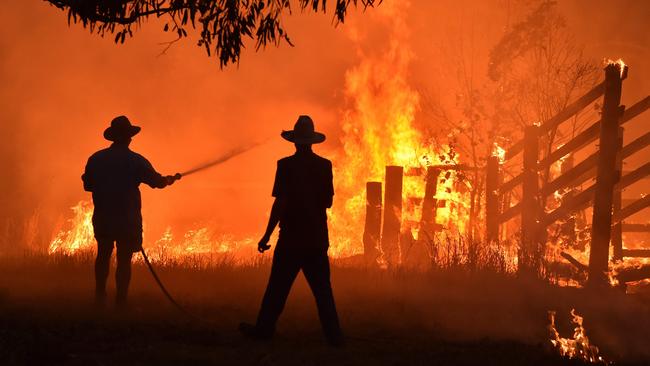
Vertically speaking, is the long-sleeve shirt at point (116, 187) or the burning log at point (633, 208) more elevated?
the burning log at point (633, 208)

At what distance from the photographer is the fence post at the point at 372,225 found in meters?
15.3

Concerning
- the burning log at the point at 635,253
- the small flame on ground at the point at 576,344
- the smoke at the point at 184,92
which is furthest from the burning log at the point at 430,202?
the smoke at the point at 184,92

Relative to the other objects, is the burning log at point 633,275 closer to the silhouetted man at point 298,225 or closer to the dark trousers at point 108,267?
the silhouetted man at point 298,225

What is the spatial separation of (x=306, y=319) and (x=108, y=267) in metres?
2.32

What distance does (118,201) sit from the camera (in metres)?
9.76

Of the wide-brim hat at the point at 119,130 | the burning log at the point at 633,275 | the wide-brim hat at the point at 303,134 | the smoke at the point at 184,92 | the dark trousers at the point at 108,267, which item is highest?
the smoke at the point at 184,92

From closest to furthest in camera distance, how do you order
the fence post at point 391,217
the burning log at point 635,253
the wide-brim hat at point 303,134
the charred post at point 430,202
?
the wide-brim hat at point 303,134, the fence post at point 391,217, the charred post at point 430,202, the burning log at point 635,253

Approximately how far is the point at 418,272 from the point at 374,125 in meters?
8.06

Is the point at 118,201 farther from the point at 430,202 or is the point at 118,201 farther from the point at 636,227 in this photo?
the point at 636,227

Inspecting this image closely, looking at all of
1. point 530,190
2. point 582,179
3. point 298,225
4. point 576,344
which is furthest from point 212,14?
point 582,179

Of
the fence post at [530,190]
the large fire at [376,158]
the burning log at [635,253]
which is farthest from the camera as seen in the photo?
the large fire at [376,158]

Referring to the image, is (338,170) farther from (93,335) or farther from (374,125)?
(93,335)

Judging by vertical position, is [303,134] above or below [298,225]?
above

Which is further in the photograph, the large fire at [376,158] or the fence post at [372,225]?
the large fire at [376,158]
